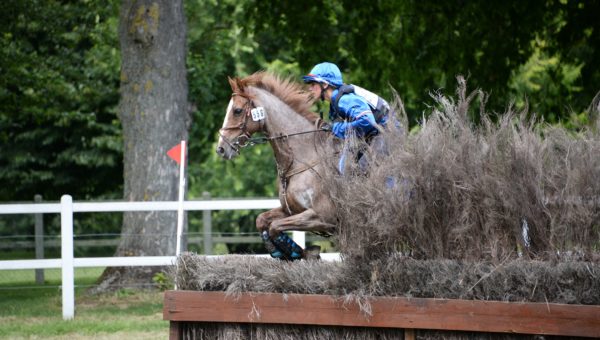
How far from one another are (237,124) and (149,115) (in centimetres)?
597

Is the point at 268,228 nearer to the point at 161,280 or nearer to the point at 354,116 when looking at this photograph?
the point at 354,116

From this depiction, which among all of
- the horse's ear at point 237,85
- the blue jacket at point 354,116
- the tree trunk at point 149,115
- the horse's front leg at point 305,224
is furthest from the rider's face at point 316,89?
the tree trunk at point 149,115

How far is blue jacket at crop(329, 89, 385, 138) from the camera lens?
7141 mm

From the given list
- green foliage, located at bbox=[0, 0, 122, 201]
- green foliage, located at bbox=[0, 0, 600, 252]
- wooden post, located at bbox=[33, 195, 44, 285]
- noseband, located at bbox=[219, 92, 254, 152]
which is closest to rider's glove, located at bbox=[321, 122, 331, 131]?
noseband, located at bbox=[219, 92, 254, 152]

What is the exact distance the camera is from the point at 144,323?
10.6 meters

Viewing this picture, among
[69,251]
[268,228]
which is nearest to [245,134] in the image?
[268,228]

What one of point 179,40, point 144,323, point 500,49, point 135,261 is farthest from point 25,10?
point 500,49

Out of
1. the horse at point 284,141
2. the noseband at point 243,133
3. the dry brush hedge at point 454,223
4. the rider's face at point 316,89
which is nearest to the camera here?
the dry brush hedge at point 454,223

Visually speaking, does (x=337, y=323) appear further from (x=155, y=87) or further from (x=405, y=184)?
(x=155, y=87)

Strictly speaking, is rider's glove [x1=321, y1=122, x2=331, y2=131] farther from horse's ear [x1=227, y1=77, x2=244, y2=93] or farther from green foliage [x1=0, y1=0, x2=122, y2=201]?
green foliage [x1=0, y1=0, x2=122, y2=201]

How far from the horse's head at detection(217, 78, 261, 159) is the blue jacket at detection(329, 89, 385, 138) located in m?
0.77

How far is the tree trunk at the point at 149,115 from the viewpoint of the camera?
43.4 feet

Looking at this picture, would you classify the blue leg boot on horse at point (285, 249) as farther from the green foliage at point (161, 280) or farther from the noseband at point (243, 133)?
the green foliage at point (161, 280)

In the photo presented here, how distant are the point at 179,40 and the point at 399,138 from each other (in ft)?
25.7
